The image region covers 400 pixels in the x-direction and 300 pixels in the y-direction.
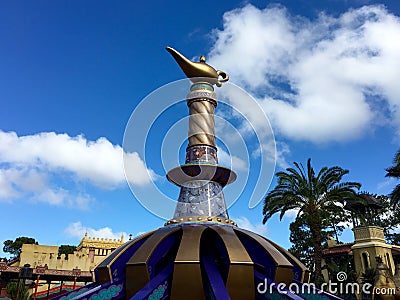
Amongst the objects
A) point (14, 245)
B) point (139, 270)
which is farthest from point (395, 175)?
point (14, 245)

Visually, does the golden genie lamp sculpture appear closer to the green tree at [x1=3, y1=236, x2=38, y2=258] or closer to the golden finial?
the golden finial

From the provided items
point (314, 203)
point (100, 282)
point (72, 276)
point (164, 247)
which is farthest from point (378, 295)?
point (72, 276)

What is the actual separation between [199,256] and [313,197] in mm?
14532

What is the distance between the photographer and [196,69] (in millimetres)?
10898

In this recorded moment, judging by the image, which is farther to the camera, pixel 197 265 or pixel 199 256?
pixel 199 256

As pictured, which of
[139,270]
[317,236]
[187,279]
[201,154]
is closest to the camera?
[187,279]

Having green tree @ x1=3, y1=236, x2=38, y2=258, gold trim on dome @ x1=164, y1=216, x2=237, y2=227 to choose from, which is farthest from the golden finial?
green tree @ x1=3, y1=236, x2=38, y2=258

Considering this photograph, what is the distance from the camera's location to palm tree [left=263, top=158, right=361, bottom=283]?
19.8 metres

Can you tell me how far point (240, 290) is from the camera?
22.5 feet

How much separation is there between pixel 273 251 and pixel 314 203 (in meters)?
13.3

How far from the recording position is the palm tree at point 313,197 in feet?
65.1

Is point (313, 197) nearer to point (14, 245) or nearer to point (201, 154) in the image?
point (201, 154)

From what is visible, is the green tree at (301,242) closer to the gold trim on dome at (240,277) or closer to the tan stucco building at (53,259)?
the tan stucco building at (53,259)

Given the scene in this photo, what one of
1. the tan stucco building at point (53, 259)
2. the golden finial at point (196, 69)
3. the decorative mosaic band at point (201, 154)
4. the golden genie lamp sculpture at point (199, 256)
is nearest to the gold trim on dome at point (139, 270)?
the golden genie lamp sculpture at point (199, 256)
